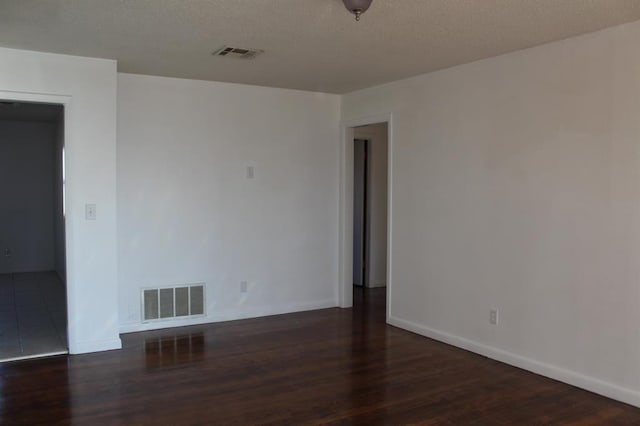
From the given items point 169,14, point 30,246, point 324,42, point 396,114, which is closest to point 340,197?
point 396,114

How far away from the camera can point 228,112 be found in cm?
530

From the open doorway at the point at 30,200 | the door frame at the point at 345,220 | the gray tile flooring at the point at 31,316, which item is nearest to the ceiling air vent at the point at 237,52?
the door frame at the point at 345,220

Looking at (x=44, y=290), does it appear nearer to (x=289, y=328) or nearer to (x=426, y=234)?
(x=289, y=328)

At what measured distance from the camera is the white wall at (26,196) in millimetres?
8266

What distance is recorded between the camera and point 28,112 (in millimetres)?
7066

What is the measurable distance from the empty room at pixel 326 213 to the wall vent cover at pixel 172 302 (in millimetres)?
21

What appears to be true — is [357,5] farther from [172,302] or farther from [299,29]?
[172,302]

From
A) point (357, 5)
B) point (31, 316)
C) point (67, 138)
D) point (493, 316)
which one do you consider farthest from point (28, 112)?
point (493, 316)

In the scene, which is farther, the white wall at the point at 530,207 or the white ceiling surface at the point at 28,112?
the white ceiling surface at the point at 28,112

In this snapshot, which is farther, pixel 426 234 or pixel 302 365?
pixel 426 234

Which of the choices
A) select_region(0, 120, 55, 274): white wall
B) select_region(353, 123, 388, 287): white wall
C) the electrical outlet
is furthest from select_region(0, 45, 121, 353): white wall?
select_region(0, 120, 55, 274): white wall

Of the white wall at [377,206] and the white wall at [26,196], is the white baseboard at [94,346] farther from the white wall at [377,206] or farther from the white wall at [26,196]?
the white wall at [26,196]

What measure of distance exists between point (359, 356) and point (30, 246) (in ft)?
21.7

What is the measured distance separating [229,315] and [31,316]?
81.5 inches
